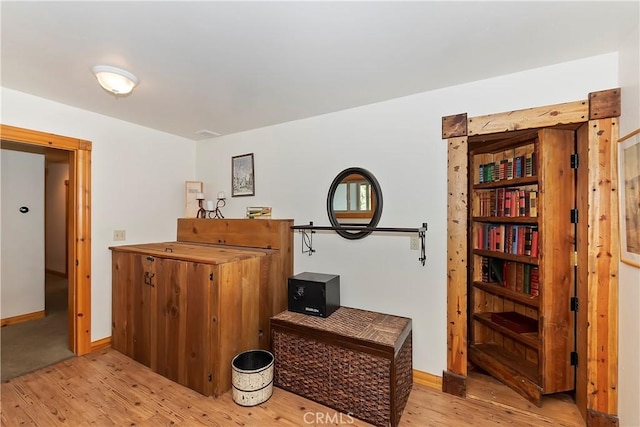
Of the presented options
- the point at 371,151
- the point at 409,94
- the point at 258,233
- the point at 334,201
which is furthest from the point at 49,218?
the point at 409,94

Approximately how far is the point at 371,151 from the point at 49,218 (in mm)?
6918

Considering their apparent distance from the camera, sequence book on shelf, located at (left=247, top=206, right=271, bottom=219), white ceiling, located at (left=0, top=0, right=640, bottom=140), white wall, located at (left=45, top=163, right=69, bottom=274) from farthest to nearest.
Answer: white wall, located at (left=45, top=163, right=69, bottom=274) < book on shelf, located at (left=247, top=206, right=271, bottom=219) < white ceiling, located at (left=0, top=0, right=640, bottom=140)

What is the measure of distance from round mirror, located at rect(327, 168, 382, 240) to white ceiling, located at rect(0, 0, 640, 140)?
2.27 feet

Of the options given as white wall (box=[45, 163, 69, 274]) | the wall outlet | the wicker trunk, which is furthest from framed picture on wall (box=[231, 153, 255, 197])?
white wall (box=[45, 163, 69, 274])

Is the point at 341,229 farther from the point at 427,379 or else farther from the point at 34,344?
the point at 34,344

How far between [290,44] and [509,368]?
285 cm

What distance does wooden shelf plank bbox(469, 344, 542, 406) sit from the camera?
2094mm

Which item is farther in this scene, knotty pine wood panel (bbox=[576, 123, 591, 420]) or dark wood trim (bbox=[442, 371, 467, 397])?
dark wood trim (bbox=[442, 371, 467, 397])

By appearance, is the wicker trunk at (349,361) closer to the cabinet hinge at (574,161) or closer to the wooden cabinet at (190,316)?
the wooden cabinet at (190,316)

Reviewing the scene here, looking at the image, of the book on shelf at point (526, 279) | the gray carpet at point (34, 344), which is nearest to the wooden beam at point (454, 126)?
the book on shelf at point (526, 279)

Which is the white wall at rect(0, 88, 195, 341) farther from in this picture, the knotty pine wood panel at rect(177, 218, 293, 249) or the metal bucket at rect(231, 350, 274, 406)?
the metal bucket at rect(231, 350, 274, 406)

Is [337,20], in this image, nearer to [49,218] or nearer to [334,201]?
[334,201]

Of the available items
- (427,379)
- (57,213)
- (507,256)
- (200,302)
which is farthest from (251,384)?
(57,213)

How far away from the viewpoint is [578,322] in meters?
2.01
